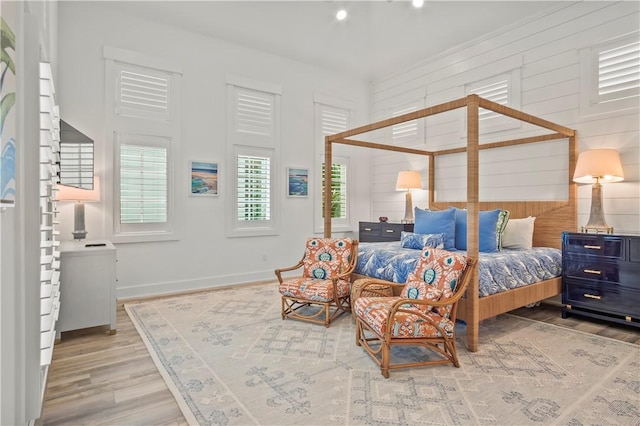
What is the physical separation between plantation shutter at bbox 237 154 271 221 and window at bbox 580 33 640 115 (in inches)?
164

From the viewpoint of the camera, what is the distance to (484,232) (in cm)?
386

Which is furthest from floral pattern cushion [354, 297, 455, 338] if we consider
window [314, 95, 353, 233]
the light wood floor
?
window [314, 95, 353, 233]

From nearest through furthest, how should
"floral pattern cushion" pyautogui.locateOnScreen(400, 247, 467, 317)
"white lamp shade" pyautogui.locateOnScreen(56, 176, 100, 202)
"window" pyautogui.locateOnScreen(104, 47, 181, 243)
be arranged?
1. "floral pattern cushion" pyautogui.locateOnScreen(400, 247, 467, 317)
2. "white lamp shade" pyautogui.locateOnScreen(56, 176, 100, 202)
3. "window" pyautogui.locateOnScreen(104, 47, 181, 243)

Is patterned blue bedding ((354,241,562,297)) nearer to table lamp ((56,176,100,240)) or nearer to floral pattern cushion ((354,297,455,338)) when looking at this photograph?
floral pattern cushion ((354,297,455,338))

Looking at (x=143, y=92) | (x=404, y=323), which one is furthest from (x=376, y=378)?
(x=143, y=92)

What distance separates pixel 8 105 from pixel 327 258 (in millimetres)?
2937

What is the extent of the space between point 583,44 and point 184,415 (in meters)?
5.18

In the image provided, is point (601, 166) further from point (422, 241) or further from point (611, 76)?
point (422, 241)

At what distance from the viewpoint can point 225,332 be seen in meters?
3.28

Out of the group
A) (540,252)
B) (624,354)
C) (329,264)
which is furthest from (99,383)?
(540,252)

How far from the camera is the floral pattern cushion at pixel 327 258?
379 cm

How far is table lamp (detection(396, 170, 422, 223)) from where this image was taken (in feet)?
18.6

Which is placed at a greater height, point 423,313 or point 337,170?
point 337,170

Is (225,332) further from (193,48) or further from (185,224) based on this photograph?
(193,48)
